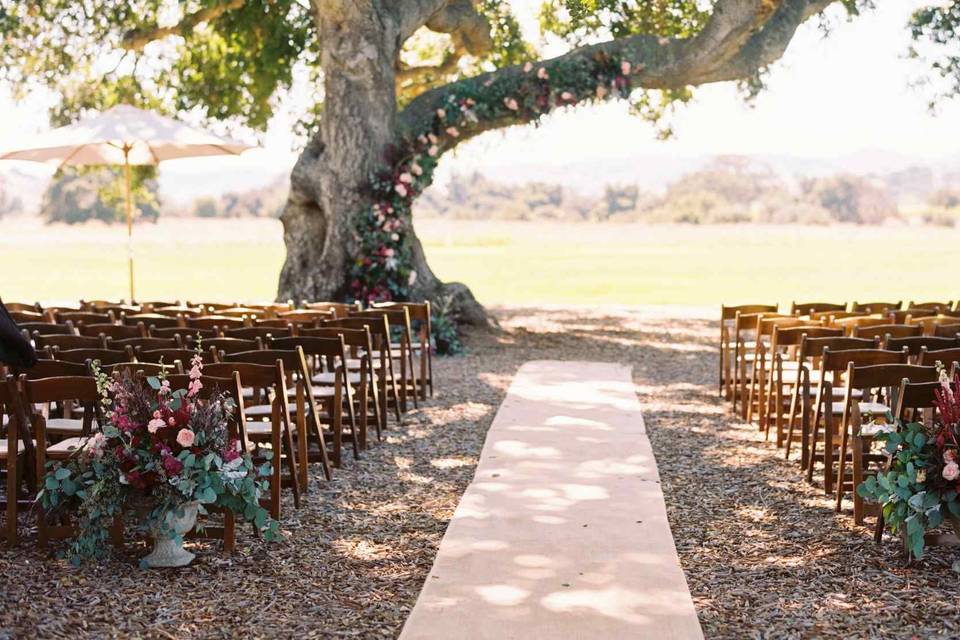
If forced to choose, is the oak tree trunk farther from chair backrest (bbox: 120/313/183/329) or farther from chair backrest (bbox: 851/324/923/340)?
chair backrest (bbox: 851/324/923/340)

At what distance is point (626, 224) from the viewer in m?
72.9

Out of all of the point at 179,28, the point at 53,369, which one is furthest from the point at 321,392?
the point at 179,28

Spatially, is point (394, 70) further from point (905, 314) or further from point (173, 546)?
point (173, 546)

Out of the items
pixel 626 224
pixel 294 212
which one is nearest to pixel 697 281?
pixel 294 212

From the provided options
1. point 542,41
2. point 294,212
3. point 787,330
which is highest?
point 542,41

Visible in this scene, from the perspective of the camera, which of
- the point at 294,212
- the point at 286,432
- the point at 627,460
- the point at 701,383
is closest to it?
the point at 286,432

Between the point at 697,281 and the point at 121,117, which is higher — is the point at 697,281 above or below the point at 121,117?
below

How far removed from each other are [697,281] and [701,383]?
2471cm

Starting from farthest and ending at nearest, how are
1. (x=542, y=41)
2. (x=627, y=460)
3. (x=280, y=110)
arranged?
(x=280, y=110) < (x=542, y=41) < (x=627, y=460)

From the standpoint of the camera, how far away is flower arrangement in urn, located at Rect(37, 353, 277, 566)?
18.3 feet

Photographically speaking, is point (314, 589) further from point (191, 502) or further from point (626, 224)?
point (626, 224)

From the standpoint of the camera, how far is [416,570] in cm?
575

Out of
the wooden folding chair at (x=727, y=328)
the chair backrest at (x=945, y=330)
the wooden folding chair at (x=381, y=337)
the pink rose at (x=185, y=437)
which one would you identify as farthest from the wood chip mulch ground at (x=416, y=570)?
the wooden folding chair at (x=727, y=328)

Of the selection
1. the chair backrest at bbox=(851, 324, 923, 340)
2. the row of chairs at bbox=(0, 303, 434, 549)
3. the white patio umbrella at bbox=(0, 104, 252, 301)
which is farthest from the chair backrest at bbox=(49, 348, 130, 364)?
the white patio umbrella at bbox=(0, 104, 252, 301)
